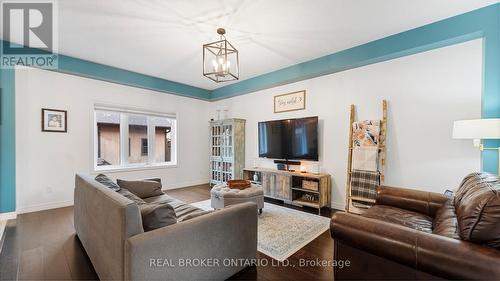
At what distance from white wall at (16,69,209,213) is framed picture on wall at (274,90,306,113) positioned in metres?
2.83

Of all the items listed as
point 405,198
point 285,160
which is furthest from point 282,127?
point 405,198

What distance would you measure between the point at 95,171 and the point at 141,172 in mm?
836

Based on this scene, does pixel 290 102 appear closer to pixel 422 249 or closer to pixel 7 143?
pixel 422 249

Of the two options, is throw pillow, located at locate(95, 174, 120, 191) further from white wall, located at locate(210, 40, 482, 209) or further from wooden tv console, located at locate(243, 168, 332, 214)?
white wall, located at locate(210, 40, 482, 209)

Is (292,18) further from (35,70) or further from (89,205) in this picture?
(35,70)

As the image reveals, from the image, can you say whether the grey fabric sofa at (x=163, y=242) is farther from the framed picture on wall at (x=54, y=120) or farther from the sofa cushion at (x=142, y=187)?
the framed picture on wall at (x=54, y=120)

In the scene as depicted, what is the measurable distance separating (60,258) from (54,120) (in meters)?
2.64

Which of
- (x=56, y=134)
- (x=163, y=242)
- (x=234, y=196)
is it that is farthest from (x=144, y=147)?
(x=163, y=242)

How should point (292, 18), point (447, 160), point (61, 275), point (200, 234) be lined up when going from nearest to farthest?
point (200, 234) < point (61, 275) < point (292, 18) < point (447, 160)

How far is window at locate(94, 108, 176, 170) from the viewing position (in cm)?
433

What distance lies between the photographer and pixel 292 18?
2.54 metres

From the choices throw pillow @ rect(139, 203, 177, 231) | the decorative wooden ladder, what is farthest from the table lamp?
throw pillow @ rect(139, 203, 177, 231)

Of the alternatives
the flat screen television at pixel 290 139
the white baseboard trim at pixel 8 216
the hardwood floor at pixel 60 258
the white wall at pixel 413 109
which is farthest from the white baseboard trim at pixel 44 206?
the white wall at pixel 413 109

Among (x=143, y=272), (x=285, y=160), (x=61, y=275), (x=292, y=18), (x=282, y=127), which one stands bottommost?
(x=61, y=275)
